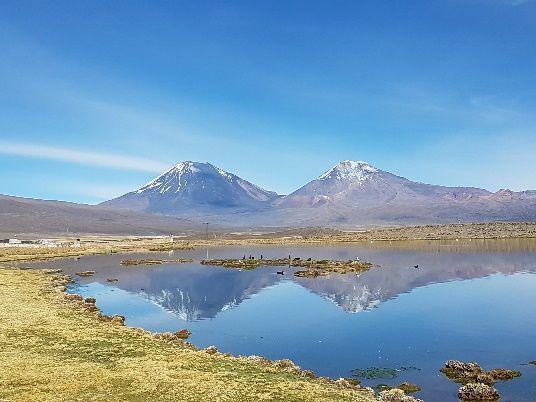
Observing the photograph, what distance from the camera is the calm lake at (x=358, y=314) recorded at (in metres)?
38.5

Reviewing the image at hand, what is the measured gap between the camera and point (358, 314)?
5862 centimetres

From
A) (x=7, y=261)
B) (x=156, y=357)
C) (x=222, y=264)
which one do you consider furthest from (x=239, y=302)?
(x=7, y=261)

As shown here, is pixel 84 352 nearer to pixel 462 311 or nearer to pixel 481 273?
pixel 462 311

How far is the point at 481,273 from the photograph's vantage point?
96.2 m

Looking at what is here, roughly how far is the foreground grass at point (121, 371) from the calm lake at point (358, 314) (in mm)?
7303

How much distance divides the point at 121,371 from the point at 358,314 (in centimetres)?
3588

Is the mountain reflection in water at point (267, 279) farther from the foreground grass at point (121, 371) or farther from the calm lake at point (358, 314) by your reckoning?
the foreground grass at point (121, 371)

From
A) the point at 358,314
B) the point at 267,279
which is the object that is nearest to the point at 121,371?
the point at 358,314

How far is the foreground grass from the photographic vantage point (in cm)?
2538

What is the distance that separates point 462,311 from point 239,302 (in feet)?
98.4

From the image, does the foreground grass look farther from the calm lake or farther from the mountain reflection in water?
the mountain reflection in water

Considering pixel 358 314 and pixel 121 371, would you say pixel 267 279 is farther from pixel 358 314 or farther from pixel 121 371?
pixel 121 371

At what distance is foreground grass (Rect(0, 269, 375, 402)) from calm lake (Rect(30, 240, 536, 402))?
7.30m

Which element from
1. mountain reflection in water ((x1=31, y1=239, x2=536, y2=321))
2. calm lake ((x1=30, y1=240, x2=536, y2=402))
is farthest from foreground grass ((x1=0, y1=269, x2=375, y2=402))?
mountain reflection in water ((x1=31, y1=239, x2=536, y2=321))
